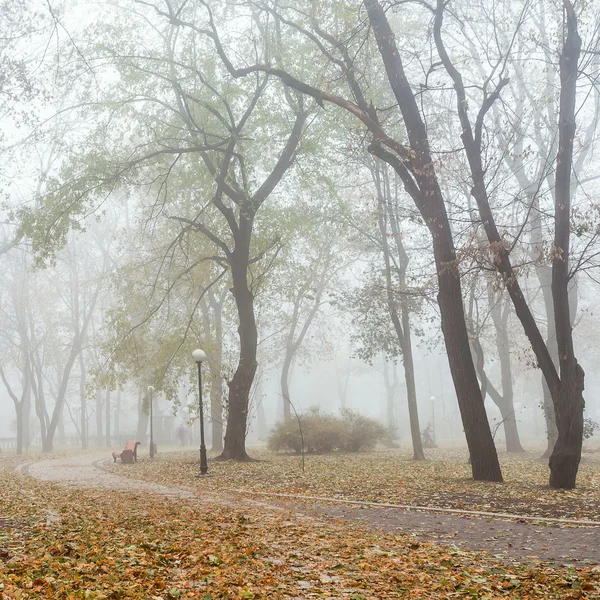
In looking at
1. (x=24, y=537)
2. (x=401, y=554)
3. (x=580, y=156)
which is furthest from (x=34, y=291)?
(x=401, y=554)

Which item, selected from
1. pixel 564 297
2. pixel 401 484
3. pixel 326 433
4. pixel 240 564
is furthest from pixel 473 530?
pixel 326 433

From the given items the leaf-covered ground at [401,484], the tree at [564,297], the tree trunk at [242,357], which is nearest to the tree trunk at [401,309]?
the leaf-covered ground at [401,484]

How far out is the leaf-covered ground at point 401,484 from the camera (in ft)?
33.3

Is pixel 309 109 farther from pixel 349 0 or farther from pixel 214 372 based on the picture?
pixel 214 372

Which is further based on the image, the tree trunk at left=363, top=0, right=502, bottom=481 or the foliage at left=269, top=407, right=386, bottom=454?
the foliage at left=269, top=407, right=386, bottom=454

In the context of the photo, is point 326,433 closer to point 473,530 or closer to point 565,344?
point 565,344

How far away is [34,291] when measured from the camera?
4116 cm

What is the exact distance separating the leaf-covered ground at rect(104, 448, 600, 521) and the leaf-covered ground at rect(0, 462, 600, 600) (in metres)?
2.70

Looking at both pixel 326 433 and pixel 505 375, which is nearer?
pixel 326 433

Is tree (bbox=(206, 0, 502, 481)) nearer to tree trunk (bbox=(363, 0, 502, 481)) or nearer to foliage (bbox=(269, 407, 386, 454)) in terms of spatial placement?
tree trunk (bbox=(363, 0, 502, 481))

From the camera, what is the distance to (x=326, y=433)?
1049 inches

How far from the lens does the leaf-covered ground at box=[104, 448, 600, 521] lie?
10141 millimetres

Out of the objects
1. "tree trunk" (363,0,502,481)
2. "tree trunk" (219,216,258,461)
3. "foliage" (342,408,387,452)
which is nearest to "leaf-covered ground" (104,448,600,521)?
"tree trunk" (363,0,502,481)

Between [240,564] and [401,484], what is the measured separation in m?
7.57
